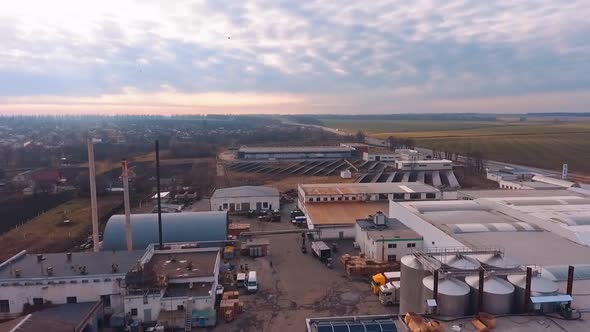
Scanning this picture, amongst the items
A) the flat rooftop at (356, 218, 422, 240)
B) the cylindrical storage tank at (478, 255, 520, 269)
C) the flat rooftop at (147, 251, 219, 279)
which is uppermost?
the cylindrical storage tank at (478, 255, 520, 269)

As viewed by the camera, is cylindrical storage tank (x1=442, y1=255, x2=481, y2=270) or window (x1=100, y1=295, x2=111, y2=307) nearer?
cylindrical storage tank (x1=442, y1=255, x2=481, y2=270)

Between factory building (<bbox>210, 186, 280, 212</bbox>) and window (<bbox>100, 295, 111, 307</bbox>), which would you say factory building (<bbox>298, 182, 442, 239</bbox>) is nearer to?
factory building (<bbox>210, 186, 280, 212</bbox>)

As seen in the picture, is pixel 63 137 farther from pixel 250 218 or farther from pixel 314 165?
pixel 250 218

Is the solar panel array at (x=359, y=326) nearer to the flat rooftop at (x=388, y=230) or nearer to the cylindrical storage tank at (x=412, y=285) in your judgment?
the cylindrical storage tank at (x=412, y=285)

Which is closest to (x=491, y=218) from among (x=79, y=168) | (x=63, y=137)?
(x=79, y=168)

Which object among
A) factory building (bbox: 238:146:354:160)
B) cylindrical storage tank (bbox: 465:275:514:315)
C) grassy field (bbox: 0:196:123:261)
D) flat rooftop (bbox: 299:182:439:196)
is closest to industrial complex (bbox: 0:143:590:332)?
cylindrical storage tank (bbox: 465:275:514:315)

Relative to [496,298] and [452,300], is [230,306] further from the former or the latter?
[496,298]

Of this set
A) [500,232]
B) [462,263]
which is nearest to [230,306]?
[462,263]

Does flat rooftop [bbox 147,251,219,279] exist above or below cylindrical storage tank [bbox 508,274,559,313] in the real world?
below
